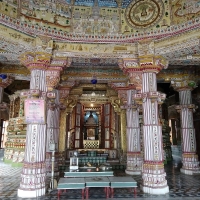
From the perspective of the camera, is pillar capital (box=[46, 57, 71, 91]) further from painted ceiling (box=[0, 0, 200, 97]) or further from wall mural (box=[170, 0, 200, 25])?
wall mural (box=[170, 0, 200, 25])

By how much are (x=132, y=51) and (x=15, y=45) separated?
12.8ft

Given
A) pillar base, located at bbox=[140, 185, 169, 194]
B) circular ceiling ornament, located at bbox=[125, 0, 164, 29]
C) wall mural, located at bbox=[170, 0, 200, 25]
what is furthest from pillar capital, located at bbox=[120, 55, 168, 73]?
pillar base, located at bbox=[140, 185, 169, 194]

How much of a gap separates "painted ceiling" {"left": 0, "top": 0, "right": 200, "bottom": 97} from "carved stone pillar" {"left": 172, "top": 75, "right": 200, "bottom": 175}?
7.45ft

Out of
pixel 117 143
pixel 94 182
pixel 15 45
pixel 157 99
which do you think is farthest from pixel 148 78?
pixel 117 143

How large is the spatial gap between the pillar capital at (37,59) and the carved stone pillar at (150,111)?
270cm

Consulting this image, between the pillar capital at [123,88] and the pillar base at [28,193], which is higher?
the pillar capital at [123,88]

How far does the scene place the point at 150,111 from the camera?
6812 millimetres

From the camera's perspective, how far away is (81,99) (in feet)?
44.6

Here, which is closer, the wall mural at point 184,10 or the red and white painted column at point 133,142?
the wall mural at point 184,10

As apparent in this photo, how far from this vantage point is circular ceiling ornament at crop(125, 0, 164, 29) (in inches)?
275

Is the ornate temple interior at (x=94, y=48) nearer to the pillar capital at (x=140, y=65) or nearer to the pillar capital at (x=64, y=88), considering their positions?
the pillar capital at (x=140, y=65)

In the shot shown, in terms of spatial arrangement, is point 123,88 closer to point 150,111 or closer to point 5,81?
point 150,111

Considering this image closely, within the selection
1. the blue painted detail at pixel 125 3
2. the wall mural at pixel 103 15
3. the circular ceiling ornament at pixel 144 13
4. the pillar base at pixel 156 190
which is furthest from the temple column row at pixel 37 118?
the pillar base at pixel 156 190

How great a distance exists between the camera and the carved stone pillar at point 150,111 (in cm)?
646
